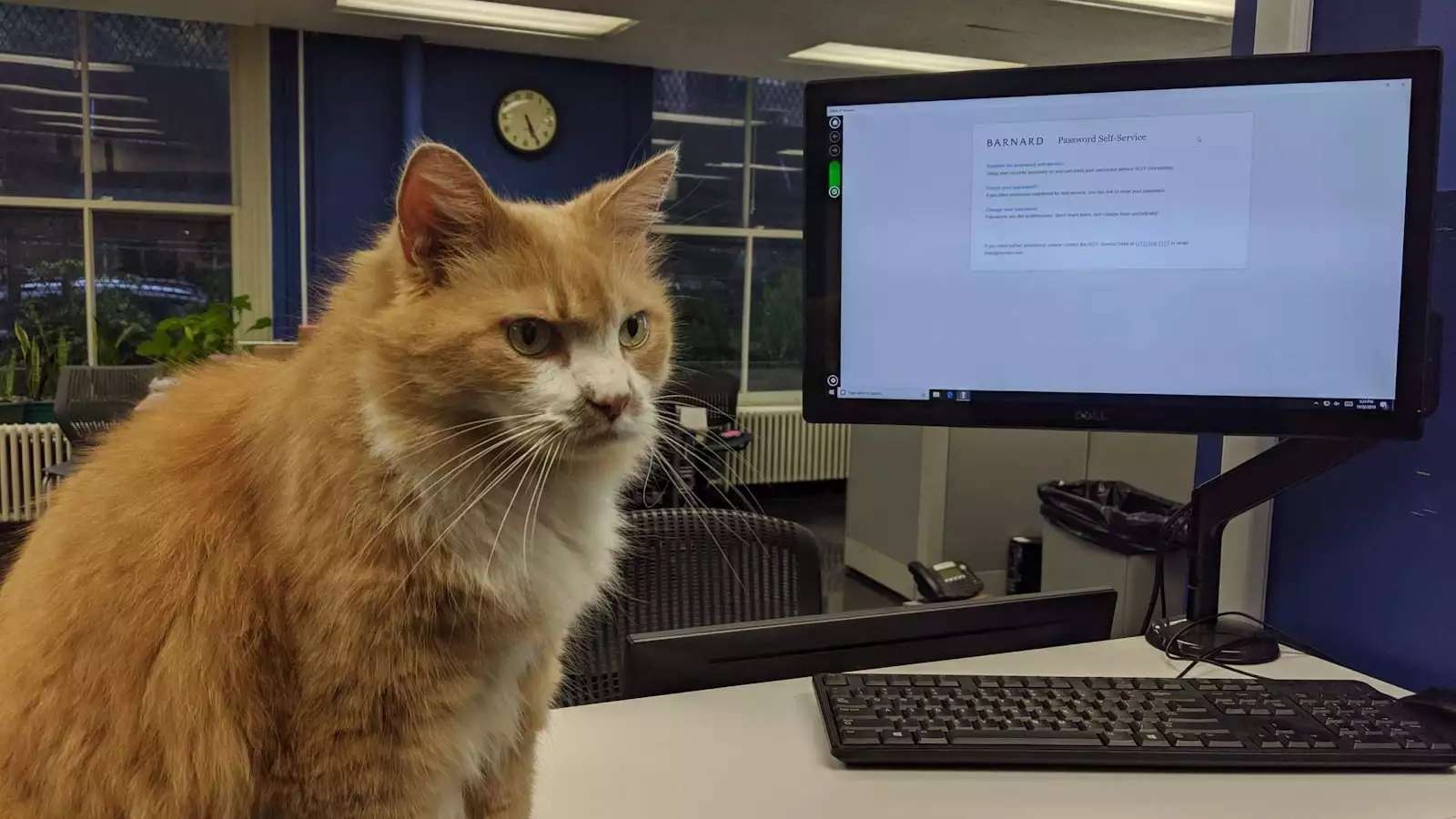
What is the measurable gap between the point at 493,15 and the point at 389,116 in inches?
41.1

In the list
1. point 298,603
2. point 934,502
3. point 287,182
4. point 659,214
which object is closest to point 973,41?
point 934,502

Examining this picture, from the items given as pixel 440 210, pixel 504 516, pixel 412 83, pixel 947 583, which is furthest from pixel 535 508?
pixel 412 83

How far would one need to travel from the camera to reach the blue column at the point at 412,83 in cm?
550

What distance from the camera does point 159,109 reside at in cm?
548

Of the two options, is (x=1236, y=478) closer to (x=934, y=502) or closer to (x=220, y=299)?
(x=934, y=502)

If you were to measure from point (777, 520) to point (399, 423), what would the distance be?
897 mm

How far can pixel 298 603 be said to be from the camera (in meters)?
0.73

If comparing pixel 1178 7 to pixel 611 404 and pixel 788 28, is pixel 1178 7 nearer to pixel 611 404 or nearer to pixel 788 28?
pixel 788 28

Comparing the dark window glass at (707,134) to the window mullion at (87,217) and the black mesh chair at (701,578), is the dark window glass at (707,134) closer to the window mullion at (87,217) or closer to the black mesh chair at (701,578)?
the window mullion at (87,217)

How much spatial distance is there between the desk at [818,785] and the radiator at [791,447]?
17.6ft

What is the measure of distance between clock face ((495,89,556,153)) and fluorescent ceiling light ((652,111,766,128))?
81 cm

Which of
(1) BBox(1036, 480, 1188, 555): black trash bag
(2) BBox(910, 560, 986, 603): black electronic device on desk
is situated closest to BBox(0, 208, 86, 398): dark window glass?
(1) BBox(1036, 480, 1188, 555): black trash bag

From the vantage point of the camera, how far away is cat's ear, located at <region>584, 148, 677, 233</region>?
3.05 ft

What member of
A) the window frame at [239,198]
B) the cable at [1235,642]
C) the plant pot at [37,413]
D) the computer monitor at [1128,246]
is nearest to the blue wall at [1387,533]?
the cable at [1235,642]
